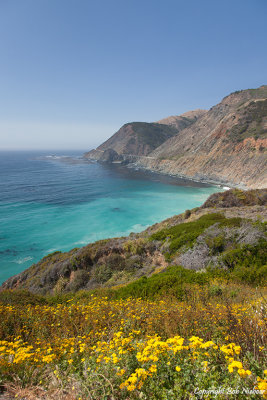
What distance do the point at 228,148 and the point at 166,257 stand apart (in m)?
71.9

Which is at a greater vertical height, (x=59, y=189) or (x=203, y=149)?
(x=203, y=149)

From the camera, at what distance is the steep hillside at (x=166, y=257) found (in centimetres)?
946

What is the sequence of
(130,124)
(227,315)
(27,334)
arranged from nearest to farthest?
(227,315)
(27,334)
(130,124)

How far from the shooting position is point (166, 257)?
12.4m

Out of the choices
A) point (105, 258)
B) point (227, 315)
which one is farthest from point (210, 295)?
point (105, 258)

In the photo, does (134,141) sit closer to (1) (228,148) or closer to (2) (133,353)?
(1) (228,148)

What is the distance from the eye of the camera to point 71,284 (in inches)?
509

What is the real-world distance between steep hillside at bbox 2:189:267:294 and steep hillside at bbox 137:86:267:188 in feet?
151

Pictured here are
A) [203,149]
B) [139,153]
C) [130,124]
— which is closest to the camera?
[203,149]

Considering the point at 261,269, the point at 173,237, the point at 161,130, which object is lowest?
the point at 173,237

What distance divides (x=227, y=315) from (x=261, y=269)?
490cm

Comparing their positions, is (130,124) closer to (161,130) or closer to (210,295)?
(161,130)

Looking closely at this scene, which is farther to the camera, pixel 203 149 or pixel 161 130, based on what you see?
pixel 161 130

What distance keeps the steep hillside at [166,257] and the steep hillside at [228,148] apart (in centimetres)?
4611
